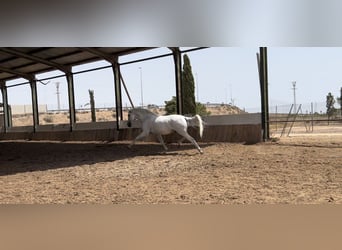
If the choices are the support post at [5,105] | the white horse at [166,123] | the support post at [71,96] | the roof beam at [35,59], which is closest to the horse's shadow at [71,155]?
the white horse at [166,123]

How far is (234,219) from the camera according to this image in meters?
3.49

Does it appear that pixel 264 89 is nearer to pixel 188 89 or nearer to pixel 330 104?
pixel 188 89

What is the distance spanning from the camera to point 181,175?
6855 millimetres

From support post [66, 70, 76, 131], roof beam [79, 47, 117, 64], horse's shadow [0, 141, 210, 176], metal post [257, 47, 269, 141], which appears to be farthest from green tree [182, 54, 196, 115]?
metal post [257, 47, 269, 141]

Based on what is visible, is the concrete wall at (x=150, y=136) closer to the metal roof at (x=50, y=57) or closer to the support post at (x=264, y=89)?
the support post at (x=264, y=89)

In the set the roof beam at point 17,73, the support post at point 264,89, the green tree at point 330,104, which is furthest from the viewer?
the green tree at point 330,104

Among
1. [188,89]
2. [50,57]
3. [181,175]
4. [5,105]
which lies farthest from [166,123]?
[5,105]

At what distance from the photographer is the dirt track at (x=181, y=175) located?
16.7 feet

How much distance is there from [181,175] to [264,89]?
15.6 ft

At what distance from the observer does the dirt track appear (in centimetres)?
508

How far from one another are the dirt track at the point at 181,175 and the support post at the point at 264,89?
55 centimetres

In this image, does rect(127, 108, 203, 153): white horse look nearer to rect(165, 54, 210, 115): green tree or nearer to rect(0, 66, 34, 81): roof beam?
rect(165, 54, 210, 115): green tree

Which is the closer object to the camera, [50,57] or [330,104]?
[50,57]

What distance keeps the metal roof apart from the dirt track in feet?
10.5
